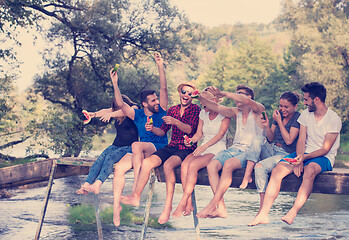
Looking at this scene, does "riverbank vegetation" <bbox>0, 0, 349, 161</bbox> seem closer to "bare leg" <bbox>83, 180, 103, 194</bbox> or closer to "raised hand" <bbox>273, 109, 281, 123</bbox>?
"bare leg" <bbox>83, 180, 103, 194</bbox>

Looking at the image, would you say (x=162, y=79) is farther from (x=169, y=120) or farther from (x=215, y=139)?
(x=215, y=139)

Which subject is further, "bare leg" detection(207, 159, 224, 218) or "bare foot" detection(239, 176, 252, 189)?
"bare leg" detection(207, 159, 224, 218)

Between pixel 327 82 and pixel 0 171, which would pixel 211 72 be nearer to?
pixel 327 82

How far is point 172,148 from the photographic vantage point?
7.51 m

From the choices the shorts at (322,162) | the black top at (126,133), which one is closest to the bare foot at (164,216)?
the black top at (126,133)

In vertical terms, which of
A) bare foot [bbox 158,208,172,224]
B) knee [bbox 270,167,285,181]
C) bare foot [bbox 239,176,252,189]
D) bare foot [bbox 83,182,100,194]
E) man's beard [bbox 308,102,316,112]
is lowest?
bare foot [bbox 158,208,172,224]

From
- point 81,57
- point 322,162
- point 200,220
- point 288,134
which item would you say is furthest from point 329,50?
point 322,162

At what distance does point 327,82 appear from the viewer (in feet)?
111

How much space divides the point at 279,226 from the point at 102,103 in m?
8.34

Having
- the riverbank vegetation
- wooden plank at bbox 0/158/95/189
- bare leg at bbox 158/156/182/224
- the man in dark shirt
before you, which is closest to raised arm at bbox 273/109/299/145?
the man in dark shirt

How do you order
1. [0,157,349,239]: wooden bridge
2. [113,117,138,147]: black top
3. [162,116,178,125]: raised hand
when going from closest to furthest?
[0,157,349,239]: wooden bridge
[162,116,178,125]: raised hand
[113,117,138,147]: black top

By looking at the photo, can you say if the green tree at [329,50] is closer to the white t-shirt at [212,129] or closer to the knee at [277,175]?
the white t-shirt at [212,129]

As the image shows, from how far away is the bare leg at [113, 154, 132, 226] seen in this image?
7402 millimetres

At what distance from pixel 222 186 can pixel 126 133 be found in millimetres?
2201
